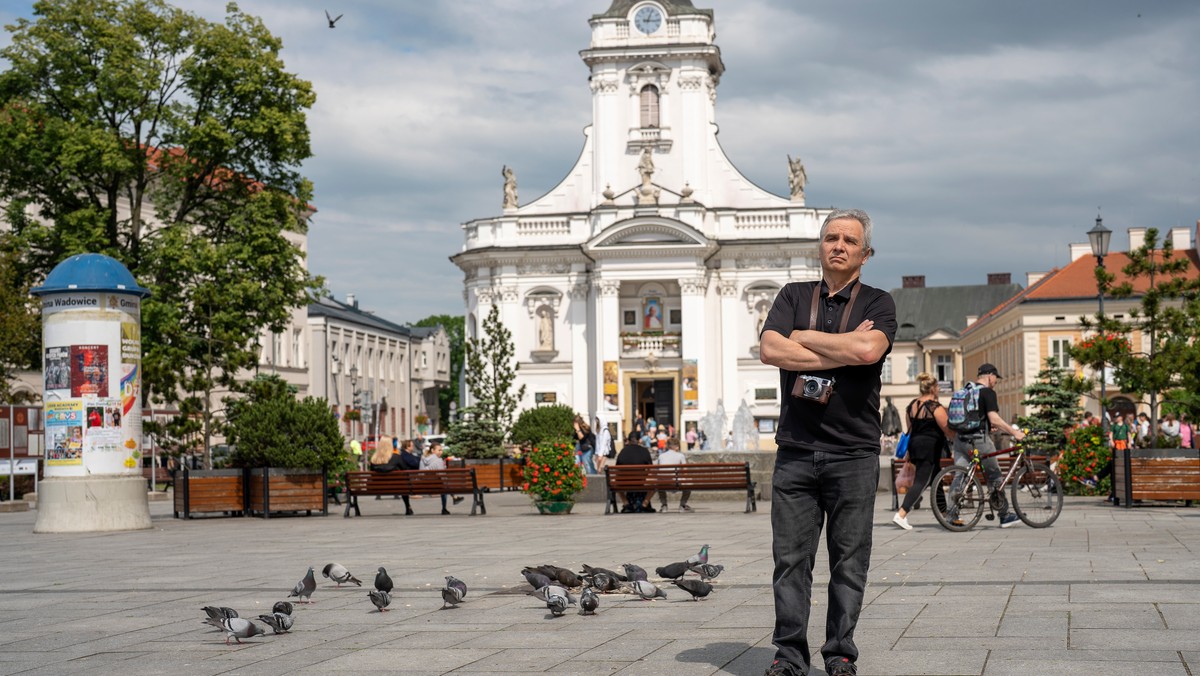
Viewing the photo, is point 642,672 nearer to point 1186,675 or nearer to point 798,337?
point 798,337

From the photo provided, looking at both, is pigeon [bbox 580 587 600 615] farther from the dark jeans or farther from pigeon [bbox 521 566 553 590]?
the dark jeans

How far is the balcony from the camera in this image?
6775cm

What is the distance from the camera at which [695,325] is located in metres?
66.8

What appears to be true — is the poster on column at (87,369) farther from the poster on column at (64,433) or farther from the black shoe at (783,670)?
the black shoe at (783,670)

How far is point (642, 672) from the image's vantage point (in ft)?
22.2

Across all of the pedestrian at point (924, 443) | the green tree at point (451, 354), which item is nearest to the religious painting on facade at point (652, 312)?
the green tree at point (451, 354)

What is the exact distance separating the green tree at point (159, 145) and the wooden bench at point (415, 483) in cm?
1118

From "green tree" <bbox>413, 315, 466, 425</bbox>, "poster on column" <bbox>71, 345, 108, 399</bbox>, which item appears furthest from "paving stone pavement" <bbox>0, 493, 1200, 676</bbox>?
"green tree" <bbox>413, 315, 466, 425</bbox>

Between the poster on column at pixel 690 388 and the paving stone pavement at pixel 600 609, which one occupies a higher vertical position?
the poster on column at pixel 690 388

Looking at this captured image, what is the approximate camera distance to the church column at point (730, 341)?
67.9 meters

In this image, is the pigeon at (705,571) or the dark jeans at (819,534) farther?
the pigeon at (705,571)

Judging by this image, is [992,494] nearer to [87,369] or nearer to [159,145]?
[87,369]

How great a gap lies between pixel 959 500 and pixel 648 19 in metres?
55.8

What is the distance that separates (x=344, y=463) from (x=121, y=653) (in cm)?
1604
